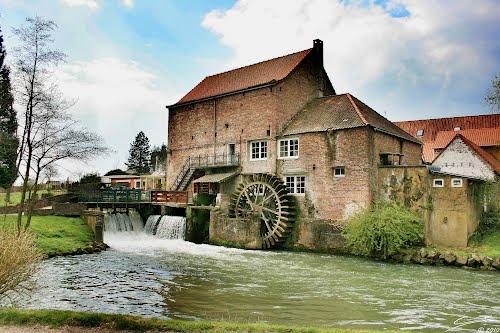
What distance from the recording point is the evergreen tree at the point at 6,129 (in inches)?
650

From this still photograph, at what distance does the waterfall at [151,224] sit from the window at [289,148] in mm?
8351

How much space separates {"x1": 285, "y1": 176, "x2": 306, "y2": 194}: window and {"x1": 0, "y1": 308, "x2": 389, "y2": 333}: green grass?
16.8 meters

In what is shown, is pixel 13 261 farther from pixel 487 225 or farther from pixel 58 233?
pixel 487 225

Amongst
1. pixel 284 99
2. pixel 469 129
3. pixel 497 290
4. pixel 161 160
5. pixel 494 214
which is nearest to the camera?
pixel 497 290

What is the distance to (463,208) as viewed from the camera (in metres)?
19.1

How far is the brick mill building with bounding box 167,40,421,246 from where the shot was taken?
74.0 ft

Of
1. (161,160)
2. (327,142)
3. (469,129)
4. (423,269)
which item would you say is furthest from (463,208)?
(161,160)

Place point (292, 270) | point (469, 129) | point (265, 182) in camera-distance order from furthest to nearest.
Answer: point (469, 129)
point (265, 182)
point (292, 270)

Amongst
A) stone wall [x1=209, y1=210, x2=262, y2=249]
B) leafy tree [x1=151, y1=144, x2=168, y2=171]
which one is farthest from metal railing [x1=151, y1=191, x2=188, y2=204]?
leafy tree [x1=151, y1=144, x2=168, y2=171]

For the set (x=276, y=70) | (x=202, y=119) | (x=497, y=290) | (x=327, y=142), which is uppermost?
(x=276, y=70)

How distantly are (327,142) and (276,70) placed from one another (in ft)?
23.1

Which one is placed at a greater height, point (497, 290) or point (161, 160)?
point (161, 160)

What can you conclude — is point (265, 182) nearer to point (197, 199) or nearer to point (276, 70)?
point (197, 199)

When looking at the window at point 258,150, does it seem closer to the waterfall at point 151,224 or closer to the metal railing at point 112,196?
the waterfall at point 151,224
